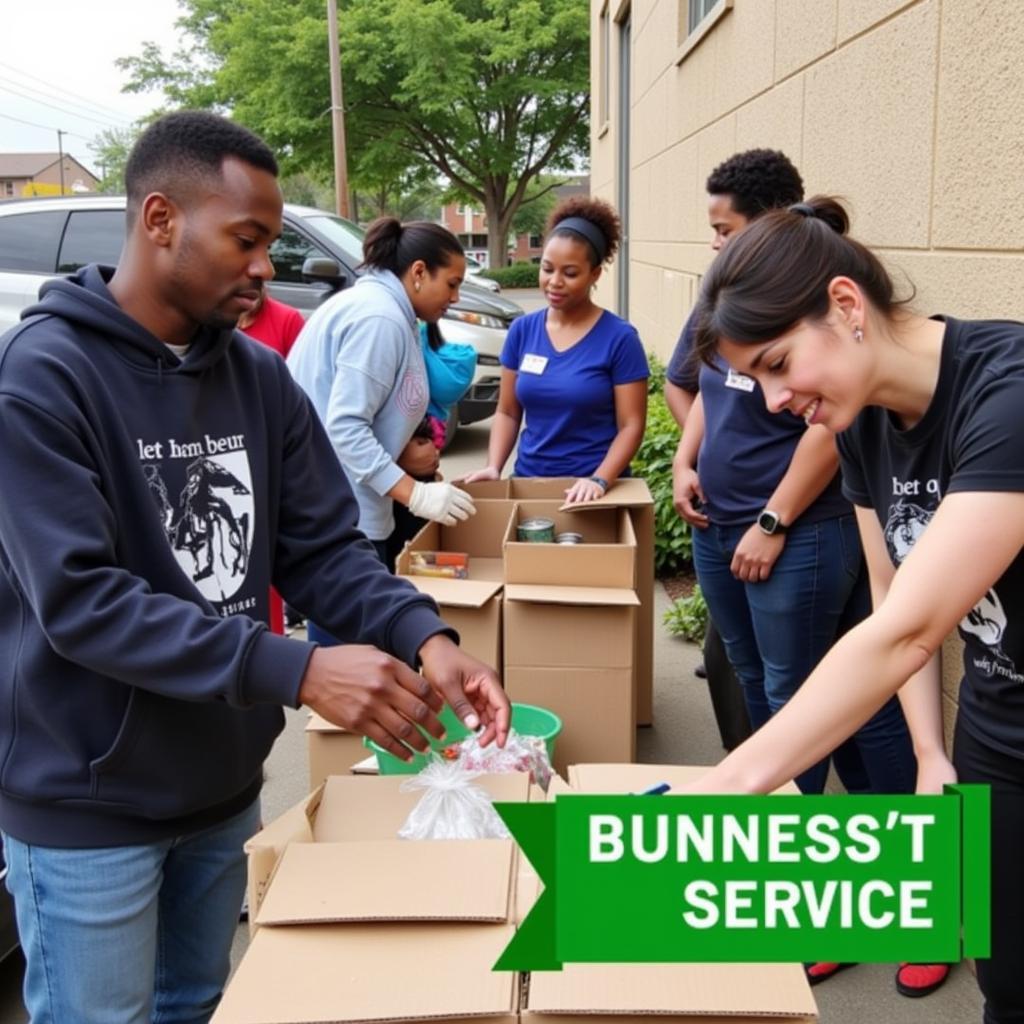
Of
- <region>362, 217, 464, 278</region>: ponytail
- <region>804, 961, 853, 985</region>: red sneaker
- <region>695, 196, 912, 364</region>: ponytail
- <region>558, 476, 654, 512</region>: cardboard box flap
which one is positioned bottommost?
<region>804, 961, 853, 985</region>: red sneaker

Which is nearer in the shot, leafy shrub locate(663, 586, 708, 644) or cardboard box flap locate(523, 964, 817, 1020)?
cardboard box flap locate(523, 964, 817, 1020)

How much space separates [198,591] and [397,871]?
0.53 metres

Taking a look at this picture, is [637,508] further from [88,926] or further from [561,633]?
[88,926]

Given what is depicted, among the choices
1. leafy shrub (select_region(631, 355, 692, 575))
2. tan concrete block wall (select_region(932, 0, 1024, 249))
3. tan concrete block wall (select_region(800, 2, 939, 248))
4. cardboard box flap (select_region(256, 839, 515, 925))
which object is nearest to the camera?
cardboard box flap (select_region(256, 839, 515, 925))

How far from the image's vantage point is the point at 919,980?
2.71 metres

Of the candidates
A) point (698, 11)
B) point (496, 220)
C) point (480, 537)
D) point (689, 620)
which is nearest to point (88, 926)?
point (480, 537)

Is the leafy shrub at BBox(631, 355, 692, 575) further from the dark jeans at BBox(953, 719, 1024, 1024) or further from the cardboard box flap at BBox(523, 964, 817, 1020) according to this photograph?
the cardboard box flap at BBox(523, 964, 817, 1020)

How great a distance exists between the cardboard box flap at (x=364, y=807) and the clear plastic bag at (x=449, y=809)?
2 centimetres

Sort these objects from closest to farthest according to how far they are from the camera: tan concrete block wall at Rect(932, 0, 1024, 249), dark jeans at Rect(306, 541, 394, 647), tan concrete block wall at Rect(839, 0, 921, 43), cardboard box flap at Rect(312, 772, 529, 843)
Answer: cardboard box flap at Rect(312, 772, 529, 843), tan concrete block wall at Rect(932, 0, 1024, 249), tan concrete block wall at Rect(839, 0, 921, 43), dark jeans at Rect(306, 541, 394, 647)

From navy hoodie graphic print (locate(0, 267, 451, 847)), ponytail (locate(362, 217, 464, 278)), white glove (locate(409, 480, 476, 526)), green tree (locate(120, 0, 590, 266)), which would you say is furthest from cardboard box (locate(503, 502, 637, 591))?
green tree (locate(120, 0, 590, 266))

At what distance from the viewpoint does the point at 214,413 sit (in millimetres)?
1770

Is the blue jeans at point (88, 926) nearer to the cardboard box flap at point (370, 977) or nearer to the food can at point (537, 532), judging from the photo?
the cardboard box flap at point (370, 977)

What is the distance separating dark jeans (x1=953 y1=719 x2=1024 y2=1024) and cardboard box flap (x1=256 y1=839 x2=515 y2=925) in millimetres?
797

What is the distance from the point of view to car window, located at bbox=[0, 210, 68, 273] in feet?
25.1
